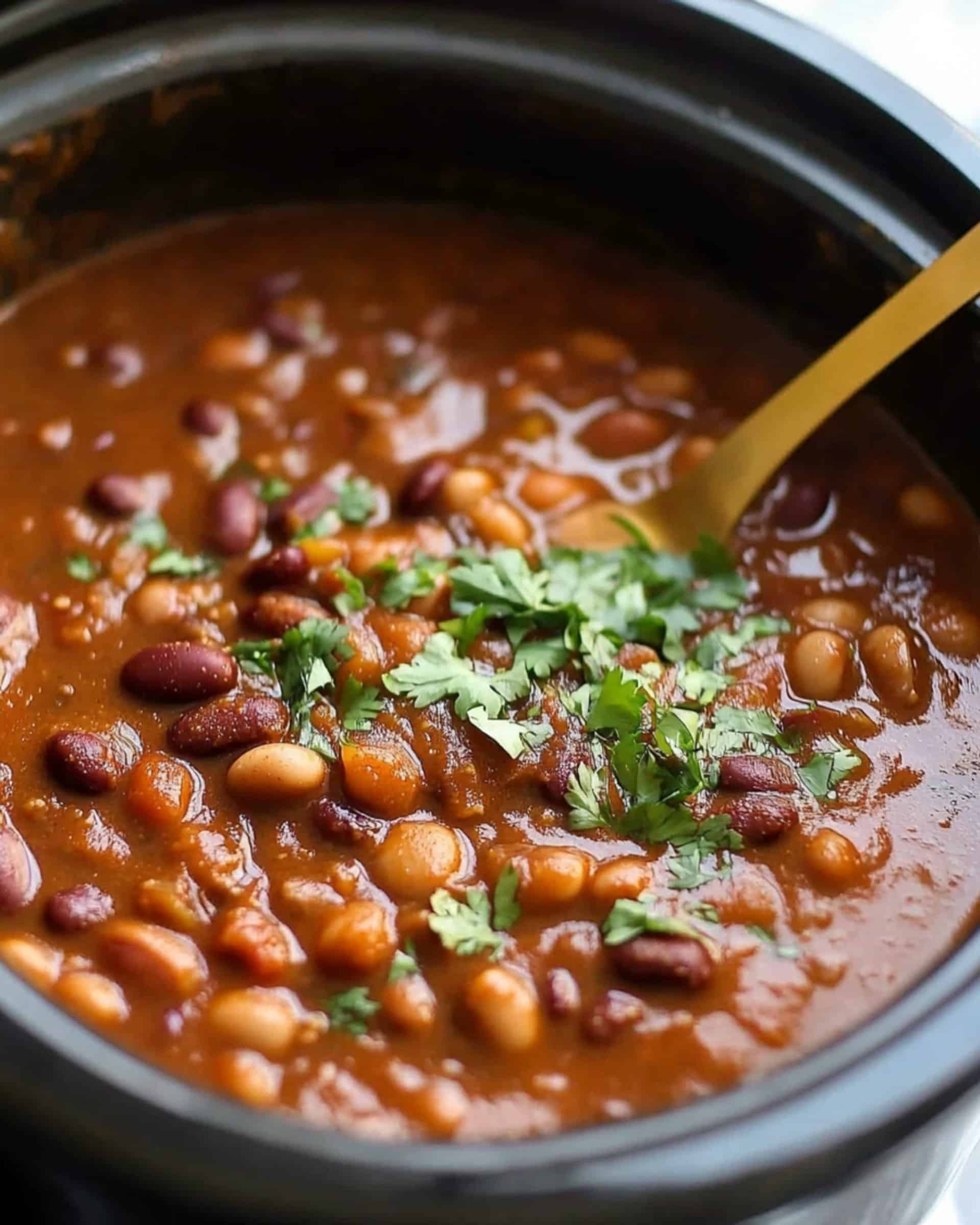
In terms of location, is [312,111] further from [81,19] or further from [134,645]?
[134,645]

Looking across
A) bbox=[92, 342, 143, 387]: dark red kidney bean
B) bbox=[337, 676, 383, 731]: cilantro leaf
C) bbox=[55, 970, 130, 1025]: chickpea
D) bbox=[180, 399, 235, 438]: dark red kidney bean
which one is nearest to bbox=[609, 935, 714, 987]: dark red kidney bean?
bbox=[337, 676, 383, 731]: cilantro leaf

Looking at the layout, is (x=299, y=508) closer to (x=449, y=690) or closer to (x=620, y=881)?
(x=449, y=690)

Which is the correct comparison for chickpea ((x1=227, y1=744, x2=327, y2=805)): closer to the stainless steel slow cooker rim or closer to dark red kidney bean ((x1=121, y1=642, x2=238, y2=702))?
dark red kidney bean ((x1=121, y1=642, x2=238, y2=702))

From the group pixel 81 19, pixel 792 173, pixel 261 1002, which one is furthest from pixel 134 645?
pixel 792 173

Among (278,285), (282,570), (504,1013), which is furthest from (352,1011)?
(278,285)

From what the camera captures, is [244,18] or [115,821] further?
[244,18]

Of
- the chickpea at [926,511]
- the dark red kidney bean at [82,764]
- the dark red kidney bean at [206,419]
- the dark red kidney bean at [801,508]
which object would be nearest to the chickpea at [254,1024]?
the dark red kidney bean at [82,764]
